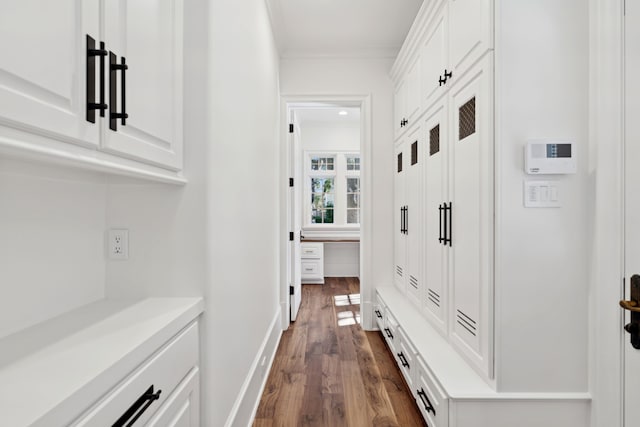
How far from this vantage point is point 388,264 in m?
3.60

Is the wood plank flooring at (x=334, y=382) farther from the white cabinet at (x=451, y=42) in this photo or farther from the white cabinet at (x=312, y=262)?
the white cabinet at (x=451, y=42)

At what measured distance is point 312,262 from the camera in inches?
226

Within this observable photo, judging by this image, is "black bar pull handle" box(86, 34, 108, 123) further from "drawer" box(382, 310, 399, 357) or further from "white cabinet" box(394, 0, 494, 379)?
"drawer" box(382, 310, 399, 357)

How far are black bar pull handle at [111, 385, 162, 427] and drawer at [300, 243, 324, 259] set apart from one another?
475 centimetres

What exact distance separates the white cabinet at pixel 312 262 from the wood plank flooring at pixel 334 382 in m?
1.83

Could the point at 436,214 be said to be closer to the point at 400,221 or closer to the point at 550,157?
the point at 550,157

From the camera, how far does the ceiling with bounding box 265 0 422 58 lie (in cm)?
288

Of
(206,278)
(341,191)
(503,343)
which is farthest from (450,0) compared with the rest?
(341,191)

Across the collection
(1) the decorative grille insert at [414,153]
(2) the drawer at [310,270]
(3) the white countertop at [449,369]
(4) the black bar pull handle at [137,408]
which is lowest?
(2) the drawer at [310,270]

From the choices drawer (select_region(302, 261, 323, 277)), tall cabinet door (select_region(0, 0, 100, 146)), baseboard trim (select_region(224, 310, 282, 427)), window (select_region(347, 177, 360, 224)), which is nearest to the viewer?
tall cabinet door (select_region(0, 0, 100, 146))

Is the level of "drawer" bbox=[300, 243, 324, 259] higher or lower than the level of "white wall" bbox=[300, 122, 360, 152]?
lower

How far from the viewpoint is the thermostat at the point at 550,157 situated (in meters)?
1.51

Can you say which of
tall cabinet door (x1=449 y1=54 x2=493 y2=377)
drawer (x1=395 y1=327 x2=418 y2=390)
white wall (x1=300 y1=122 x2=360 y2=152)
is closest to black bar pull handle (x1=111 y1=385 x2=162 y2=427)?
tall cabinet door (x1=449 y1=54 x2=493 y2=377)

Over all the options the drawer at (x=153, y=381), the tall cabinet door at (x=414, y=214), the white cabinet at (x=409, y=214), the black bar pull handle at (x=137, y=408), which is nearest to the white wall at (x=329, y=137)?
the white cabinet at (x=409, y=214)
